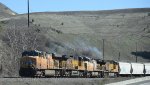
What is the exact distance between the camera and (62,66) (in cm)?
5306

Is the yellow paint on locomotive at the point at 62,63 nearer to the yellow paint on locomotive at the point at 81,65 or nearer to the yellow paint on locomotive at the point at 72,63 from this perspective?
the yellow paint on locomotive at the point at 72,63

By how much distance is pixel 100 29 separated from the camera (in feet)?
541

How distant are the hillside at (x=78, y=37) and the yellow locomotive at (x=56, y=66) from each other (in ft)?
24.5

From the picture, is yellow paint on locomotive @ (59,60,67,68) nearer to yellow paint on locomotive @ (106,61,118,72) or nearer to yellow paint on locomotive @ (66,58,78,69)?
yellow paint on locomotive @ (66,58,78,69)

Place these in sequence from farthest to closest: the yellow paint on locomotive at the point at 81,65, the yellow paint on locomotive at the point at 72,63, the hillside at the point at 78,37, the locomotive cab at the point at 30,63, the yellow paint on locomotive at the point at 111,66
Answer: the yellow paint on locomotive at the point at 111,66 → the hillside at the point at 78,37 → the yellow paint on locomotive at the point at 81,65 → the yellow paint on locomotive at the point at 72,63 → the locomotive cab at the point at 30,63

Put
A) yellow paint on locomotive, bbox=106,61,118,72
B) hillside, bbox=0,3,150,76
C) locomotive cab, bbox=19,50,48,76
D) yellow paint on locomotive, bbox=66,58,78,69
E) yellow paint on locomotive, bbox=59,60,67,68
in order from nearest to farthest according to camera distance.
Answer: locomotive cab, bbox=19,50,48,76
yellow paint on locomotive, bbox=59,60,67,68
yellow paint on locomotive, bbox=66,58,78,69
hillside, bbox=0,3,150,76
yellow paint on locomotive, bbox=106,61,118,72

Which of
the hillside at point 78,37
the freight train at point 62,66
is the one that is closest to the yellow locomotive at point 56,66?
the freight train at point 62,66

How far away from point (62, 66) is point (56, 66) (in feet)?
6.44

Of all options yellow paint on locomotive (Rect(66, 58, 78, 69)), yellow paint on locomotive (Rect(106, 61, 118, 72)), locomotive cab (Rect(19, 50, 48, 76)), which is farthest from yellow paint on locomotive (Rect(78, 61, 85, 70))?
yellow paint on locomotive (Rect(106, 61, 118, 72))

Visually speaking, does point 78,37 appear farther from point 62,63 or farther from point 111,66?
point 62,63

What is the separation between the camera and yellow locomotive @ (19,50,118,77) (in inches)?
1802

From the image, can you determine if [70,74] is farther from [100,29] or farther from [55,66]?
[100,29]

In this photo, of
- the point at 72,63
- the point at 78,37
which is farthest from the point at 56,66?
the point at 78,37

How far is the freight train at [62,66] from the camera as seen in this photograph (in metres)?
45.8
